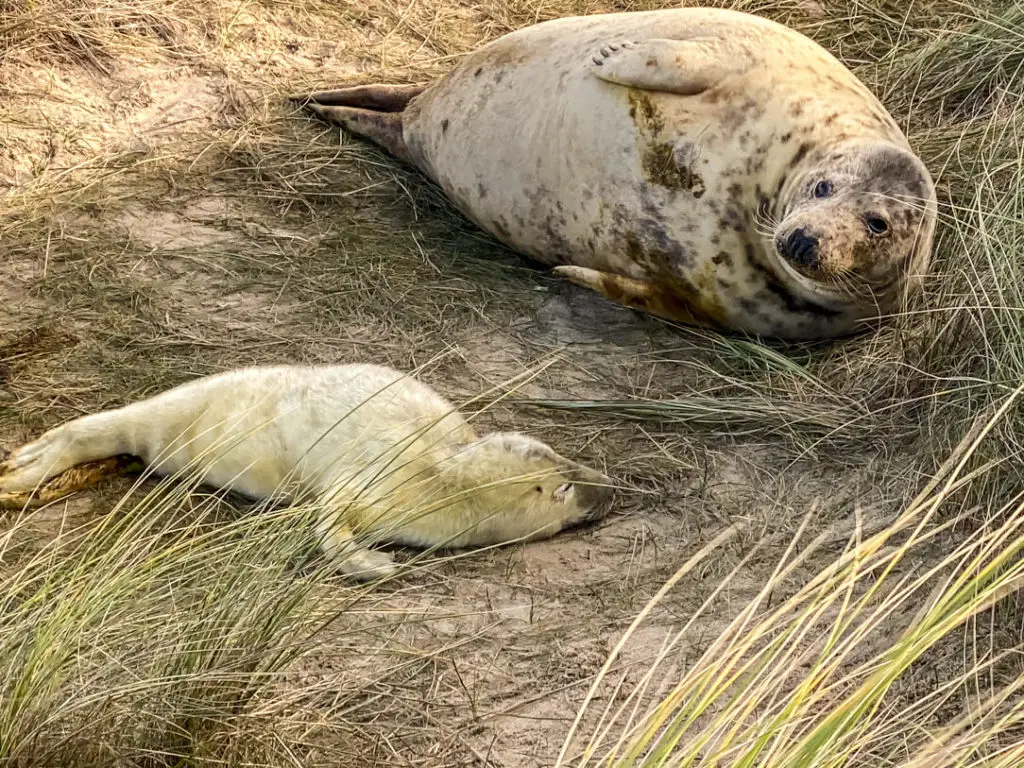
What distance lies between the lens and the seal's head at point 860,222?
10.3 feet

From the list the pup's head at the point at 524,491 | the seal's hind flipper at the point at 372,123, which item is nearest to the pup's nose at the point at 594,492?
the pup's head at the point at 524,491

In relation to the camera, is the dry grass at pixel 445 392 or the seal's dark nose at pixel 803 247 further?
the seal's dark nose at pixel 803 247

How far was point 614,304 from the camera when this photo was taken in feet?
12.4

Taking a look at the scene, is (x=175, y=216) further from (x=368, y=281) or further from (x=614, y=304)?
(x=614, y=304)

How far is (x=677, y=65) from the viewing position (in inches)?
136

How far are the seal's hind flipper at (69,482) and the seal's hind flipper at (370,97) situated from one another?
198cm

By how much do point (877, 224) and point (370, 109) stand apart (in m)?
2.10

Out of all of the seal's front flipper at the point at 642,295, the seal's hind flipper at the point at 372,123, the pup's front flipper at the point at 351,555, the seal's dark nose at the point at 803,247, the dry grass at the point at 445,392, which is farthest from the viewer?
the seal's hind flipper at the point at 372,123

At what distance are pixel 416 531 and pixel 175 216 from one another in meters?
1.71

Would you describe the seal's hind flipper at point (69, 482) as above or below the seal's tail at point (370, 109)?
below

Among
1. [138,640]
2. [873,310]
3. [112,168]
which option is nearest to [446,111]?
[112,168]

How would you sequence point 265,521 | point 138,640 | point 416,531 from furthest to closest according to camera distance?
point 416,531 → point 265,521 → point 138,640

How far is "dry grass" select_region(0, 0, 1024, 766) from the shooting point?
6.37 feet

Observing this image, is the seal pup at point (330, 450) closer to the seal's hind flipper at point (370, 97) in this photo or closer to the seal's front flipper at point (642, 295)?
the seal's front flipper at point (642, 295)
